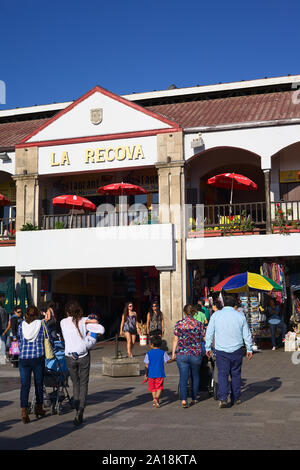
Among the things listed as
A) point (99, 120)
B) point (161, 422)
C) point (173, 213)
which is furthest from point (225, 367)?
point (99, 120)

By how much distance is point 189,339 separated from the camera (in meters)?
9.62

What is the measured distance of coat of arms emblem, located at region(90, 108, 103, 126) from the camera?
72.4 ft

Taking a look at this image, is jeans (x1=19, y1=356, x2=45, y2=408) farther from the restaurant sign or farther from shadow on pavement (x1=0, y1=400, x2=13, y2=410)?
the restaurant sign

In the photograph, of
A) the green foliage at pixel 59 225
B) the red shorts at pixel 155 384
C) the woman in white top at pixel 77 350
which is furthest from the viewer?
the green foliage at pixel 59 225

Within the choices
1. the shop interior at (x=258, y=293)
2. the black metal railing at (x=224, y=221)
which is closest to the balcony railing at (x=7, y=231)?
the black metal railing at (x=224, y=221)

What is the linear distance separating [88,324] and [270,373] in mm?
6336

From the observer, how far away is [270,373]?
13.4 meters

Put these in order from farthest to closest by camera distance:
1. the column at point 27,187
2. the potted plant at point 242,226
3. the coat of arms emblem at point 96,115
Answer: the column at point 27,187 → the coat of arms emblem at point 96,115 → the potted plant at point 242,226

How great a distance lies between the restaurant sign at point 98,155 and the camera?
2134cm

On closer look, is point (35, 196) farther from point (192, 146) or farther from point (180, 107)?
point (180, 107)

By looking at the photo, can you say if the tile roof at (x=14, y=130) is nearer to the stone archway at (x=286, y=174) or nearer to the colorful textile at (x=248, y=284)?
the stone archway at (x=286, y=174)

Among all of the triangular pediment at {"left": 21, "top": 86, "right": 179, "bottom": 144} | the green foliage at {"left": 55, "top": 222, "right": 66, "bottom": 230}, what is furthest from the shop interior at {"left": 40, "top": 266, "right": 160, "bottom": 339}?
the triangular pediment at {"left": 21, "top": 86, "right": 179, "bottom": 144}

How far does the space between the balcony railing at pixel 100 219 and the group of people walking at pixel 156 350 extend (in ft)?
36.2

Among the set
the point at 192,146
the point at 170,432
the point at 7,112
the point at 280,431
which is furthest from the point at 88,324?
the point at 7,112
